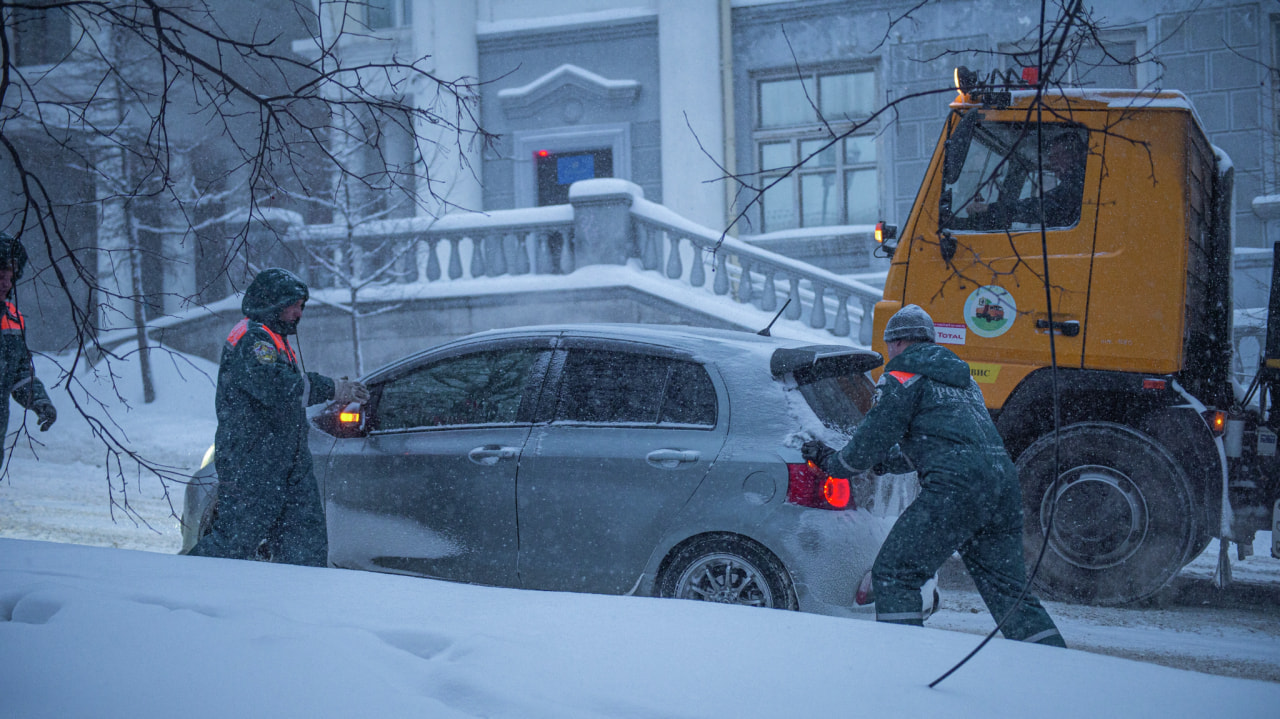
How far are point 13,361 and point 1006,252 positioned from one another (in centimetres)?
529

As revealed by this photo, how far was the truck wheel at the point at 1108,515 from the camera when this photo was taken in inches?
209

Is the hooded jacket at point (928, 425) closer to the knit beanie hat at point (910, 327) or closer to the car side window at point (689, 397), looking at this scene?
the knit beanie hat at point (910, 327)

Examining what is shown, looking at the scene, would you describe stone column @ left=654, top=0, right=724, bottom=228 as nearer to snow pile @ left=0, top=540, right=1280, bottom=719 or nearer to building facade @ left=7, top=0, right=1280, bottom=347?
building facade @ left=7, top=0, right=1280, bottom=347

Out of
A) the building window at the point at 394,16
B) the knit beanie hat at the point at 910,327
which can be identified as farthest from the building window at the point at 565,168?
the knit beanie hat at the point at 910,327

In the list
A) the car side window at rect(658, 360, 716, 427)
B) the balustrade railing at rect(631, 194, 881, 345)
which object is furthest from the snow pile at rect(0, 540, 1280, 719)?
the balustrade railing at rect(631, 194, 881, 345)

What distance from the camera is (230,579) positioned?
2.65 meters

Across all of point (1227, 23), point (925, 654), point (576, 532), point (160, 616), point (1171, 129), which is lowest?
point (576, 532)

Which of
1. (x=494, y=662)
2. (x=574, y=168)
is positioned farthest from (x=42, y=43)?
(x=494, y=662)

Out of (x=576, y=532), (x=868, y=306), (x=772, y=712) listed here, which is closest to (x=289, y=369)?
(x=576, y=532)

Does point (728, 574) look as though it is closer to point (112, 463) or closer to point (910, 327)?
point (910, 327)

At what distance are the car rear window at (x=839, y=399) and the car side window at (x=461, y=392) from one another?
1.39 meters

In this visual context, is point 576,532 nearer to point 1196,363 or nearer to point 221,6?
point 1196,363

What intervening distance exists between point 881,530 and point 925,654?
1924mm

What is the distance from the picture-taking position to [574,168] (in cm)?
1598
